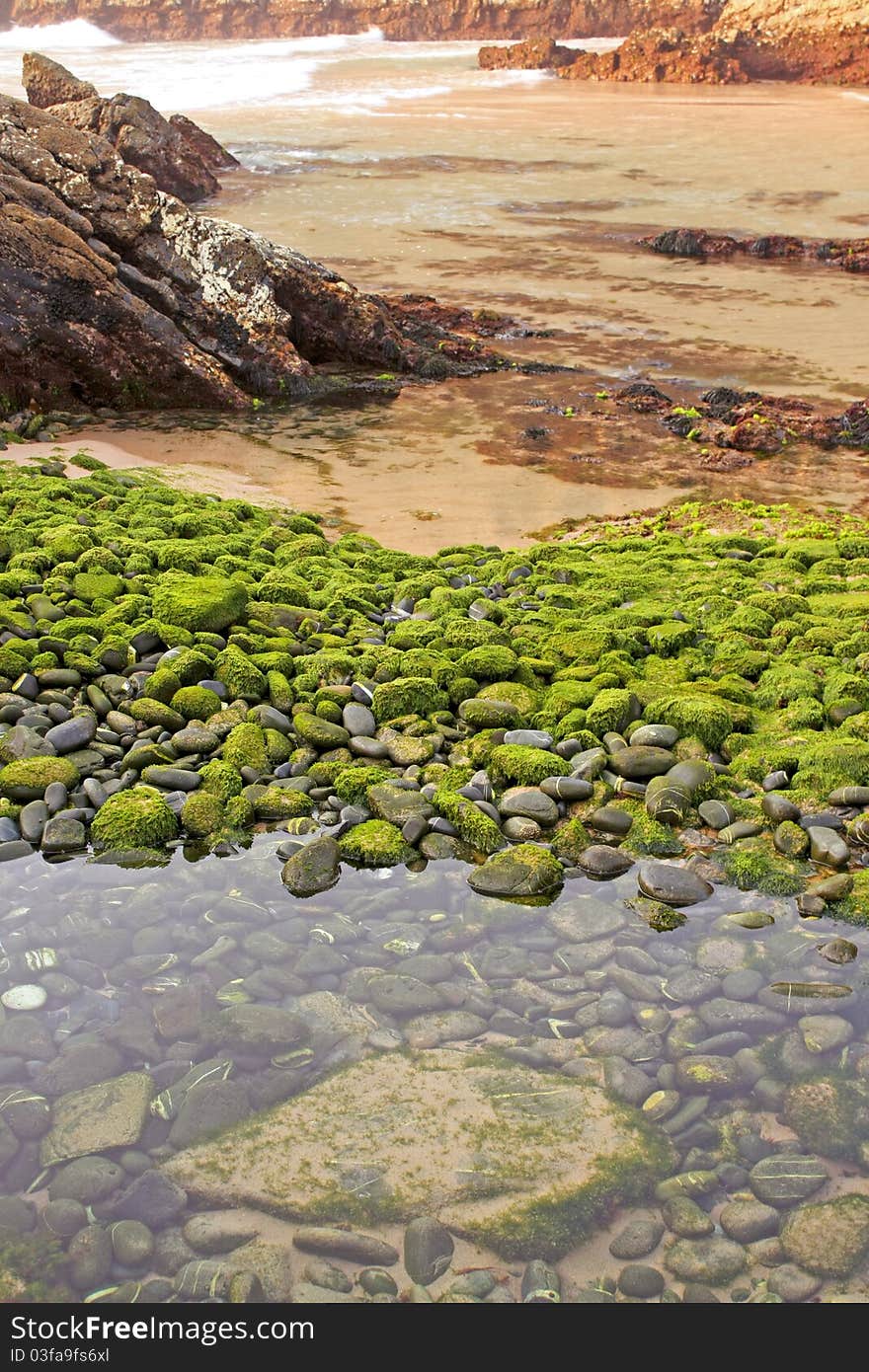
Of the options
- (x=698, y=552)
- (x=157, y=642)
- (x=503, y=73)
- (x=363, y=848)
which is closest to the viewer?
(x=363, y=848)

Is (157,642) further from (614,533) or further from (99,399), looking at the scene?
(99,399)

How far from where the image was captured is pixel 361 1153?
393cm

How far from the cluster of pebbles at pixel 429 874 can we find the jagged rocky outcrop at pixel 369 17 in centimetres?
5156

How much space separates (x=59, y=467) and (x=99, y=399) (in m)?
2.44

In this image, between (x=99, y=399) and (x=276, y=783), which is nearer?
(x=276, y=783)

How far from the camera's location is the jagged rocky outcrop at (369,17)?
57438 mm

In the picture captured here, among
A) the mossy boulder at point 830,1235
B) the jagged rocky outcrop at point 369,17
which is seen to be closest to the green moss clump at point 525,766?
the mossy boulder at point 830,1235

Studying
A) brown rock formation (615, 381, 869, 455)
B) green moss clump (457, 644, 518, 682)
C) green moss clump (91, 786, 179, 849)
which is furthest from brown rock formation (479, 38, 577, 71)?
green moss clump (91, 786, 179, 849)

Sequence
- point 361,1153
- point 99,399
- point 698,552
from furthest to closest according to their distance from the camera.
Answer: point 99,399 → point 698,552 → point 361,1153

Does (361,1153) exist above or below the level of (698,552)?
below

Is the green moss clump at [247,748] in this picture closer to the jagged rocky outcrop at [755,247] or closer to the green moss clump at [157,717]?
the green moss clump at [157,717]

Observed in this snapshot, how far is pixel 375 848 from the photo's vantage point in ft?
17.8
